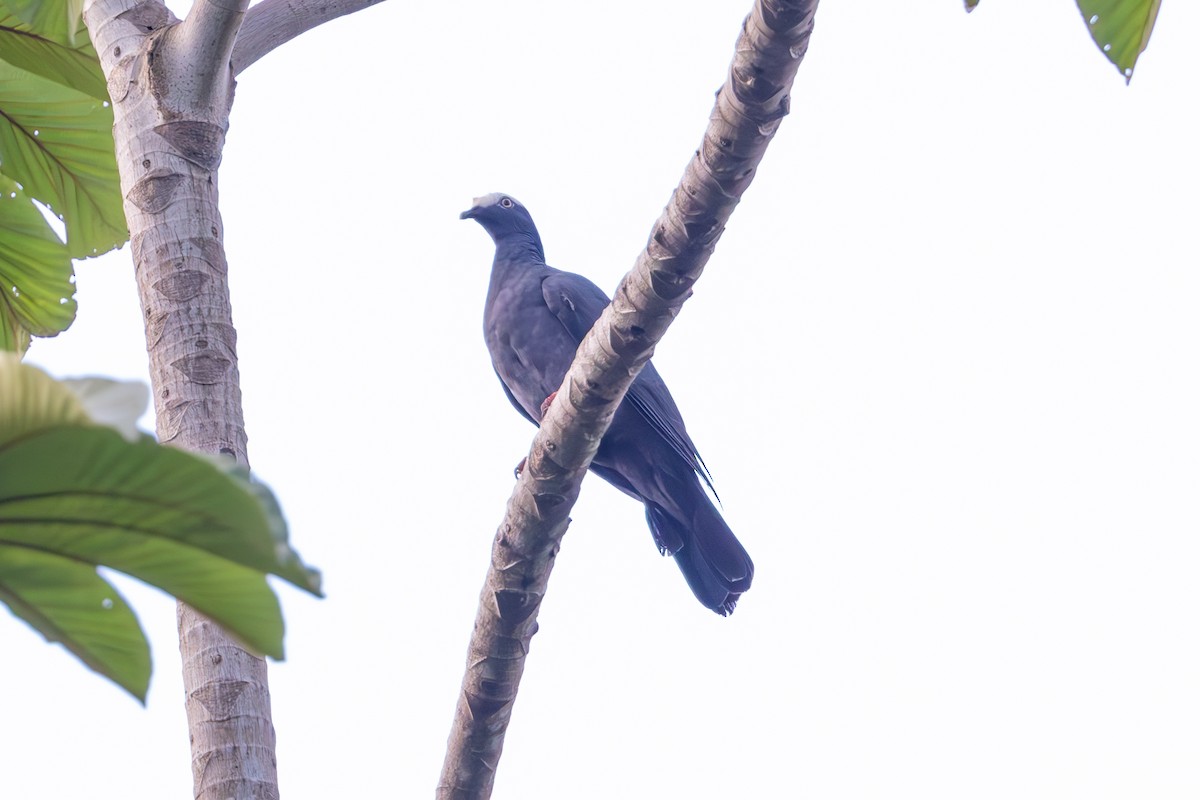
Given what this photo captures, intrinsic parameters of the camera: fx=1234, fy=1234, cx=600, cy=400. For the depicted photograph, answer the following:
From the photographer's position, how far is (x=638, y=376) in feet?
14.3

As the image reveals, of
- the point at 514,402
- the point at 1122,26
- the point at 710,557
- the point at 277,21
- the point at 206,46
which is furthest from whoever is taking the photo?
the point at 514,402

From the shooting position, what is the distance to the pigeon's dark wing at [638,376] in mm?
4355

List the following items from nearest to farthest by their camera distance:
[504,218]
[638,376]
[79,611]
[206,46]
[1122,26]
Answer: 1. [79,611]
2. [1122,26]
3. [206,46]
4. [638,376]
5. [504,218]

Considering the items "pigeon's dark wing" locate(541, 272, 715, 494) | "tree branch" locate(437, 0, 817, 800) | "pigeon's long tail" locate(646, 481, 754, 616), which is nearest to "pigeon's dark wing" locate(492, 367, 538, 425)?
"pigeon's dark wing" locate(541, 272, 715, 494)

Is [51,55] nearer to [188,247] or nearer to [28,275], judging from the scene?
[28,275]

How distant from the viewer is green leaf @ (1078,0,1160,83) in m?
2.16

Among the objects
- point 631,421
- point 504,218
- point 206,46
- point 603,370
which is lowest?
point 603,370

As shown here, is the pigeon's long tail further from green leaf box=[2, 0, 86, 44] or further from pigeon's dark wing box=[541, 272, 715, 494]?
green leaf box=[2, 0, 86, 44]

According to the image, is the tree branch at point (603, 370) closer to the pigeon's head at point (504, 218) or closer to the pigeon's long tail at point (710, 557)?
the pigeon's long tail at point (710, 557)

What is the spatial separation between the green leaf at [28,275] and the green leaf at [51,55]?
39cm

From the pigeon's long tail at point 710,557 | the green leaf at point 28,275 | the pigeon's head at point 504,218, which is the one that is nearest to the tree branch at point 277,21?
the green leaf at point 28,275

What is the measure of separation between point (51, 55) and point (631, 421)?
2.24 m

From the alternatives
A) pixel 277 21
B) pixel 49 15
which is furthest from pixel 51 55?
→ pixel 277 21

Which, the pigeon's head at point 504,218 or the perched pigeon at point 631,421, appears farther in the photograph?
the pigeon's head at point 504,218
